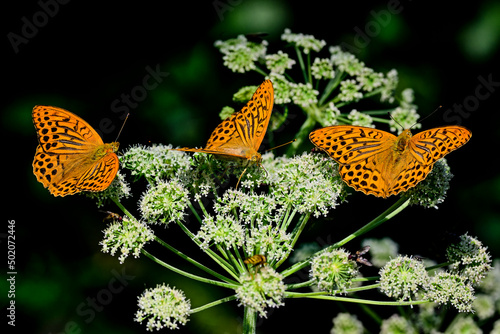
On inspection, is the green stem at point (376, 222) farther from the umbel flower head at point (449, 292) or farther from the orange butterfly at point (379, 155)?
the umbel flower head at point (449, 292)

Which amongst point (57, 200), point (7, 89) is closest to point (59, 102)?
point (7, 89)

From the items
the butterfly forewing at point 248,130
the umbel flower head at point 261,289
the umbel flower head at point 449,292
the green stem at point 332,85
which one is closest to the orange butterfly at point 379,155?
the butterfly forewing at point 248,130

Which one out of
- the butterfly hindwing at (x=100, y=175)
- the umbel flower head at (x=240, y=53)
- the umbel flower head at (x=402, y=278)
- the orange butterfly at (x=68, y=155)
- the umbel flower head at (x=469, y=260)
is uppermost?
the orange butterfly at (x=68, y=155)

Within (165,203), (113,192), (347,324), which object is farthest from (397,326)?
(113,192)

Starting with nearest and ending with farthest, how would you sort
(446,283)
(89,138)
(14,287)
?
(446,283) → (89,138) → (14,287)

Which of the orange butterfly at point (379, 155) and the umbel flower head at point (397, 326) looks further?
the umbel flower head at point (397, 326)

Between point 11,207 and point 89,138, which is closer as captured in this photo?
point 89,138

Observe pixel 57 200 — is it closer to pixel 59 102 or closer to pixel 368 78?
pixel 59 102

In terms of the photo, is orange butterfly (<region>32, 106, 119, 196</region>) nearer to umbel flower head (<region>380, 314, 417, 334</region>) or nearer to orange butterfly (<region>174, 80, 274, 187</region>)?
orange butterfly (<region>174, 80, 274, 187</region>)
